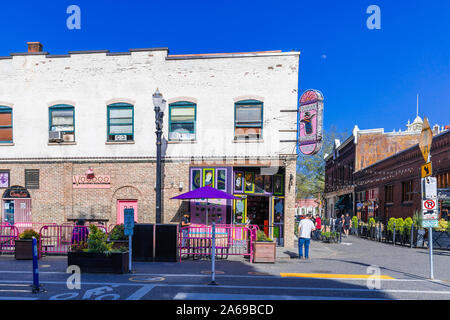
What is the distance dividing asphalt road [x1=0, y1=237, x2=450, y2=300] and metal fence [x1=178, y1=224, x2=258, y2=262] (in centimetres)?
60

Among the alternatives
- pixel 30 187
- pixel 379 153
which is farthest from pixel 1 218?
pixel 379 153

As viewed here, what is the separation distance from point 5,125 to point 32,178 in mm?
2918

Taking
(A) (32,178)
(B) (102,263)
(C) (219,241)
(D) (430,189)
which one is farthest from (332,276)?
(A) (32,178)

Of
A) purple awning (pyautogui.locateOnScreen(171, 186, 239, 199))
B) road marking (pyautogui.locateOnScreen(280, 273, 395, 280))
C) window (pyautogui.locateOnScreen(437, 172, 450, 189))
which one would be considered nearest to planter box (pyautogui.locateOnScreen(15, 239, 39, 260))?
purple awning (pyautogui.locateOnScreen(171, 186, 239, 199))

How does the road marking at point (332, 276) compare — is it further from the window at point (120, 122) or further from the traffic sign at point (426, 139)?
the window at point (120, 122)

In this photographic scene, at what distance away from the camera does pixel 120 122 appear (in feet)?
60.2

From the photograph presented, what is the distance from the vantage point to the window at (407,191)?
89.0 feet

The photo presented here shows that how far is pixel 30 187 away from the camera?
18469 mm

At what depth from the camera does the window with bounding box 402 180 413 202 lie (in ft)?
89.0

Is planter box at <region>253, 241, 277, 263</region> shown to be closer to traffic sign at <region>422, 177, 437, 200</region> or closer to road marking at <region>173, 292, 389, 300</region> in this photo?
traffic sign at <region>422, 177, 437, 200</region>

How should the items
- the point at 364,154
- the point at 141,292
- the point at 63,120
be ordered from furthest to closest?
the point at 364,154, the point at 63,120, the point at 141,292

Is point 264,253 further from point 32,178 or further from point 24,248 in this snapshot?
point 32,178

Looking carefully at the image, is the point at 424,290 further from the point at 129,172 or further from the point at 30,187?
the point at 30,187
